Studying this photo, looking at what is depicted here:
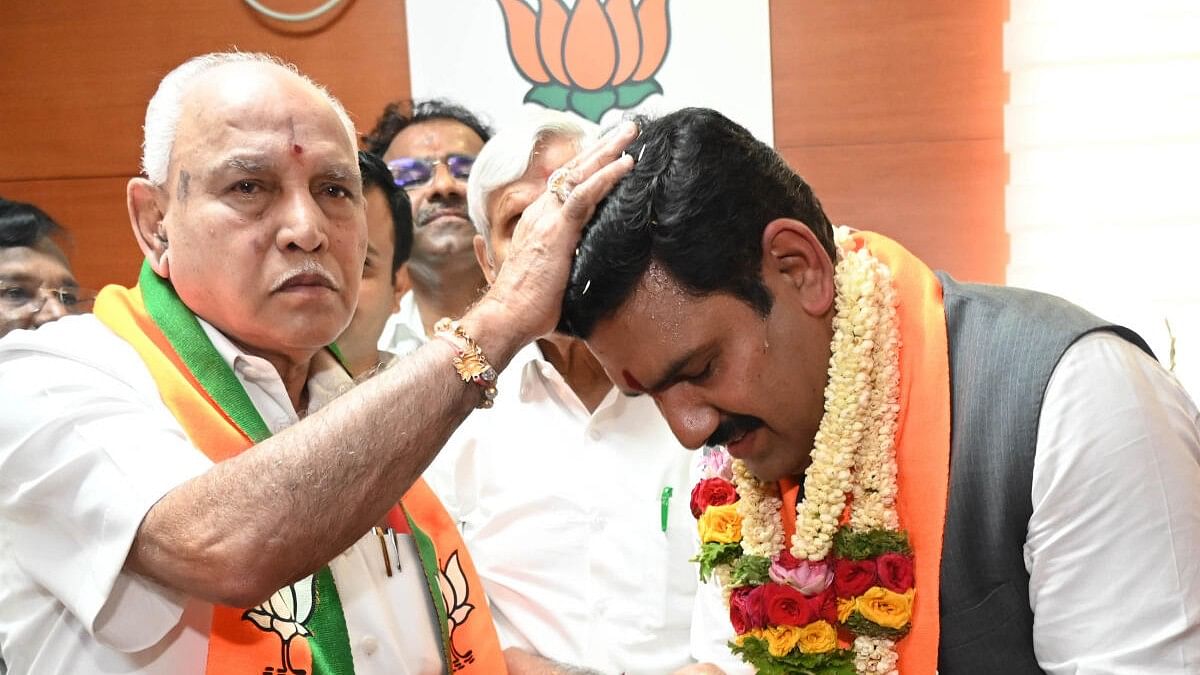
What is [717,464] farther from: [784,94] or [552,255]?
[784,94]

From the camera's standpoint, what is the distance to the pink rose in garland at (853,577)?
1.69 metres

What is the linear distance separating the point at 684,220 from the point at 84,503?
3.02ft

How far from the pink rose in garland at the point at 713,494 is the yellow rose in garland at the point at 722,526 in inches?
0.6

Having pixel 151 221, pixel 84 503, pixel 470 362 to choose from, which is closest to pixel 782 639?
pixel 470 362

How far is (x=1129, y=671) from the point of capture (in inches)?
55.6

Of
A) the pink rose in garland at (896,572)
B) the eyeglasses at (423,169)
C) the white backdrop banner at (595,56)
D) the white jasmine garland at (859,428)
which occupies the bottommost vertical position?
the pink rose in garland at (896,572)

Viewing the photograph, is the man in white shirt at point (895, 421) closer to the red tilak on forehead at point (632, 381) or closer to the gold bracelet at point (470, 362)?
the red tilak on forehead at point (632, 381)

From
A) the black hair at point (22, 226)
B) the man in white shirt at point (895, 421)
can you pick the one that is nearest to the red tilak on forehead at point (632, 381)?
the man in white shirt at point (895, 421)

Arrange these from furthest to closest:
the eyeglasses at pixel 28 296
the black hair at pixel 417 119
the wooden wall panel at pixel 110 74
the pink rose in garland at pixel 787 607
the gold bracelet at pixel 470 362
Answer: the wooden wall panel at pixel 110 74 < the black hair at pixel 417 119 < the eyeglasses at pixel 28 296 < the pink rose in garland at pixel 787 607 < the gold bracelet at pixel 470 362

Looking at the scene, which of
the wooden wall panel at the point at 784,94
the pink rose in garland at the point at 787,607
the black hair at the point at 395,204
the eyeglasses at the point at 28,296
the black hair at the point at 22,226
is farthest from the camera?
the wooden wall panel at the point at 784,94

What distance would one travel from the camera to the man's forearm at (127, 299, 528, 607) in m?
1.42

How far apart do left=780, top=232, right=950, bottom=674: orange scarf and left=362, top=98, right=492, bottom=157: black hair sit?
228 centimetres

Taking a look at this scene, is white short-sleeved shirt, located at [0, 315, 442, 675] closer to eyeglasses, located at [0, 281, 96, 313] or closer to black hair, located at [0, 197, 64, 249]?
eyeglasses, located at [0, 281, 96, 313]

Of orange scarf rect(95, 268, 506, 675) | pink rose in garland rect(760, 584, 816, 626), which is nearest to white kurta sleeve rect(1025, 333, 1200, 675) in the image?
pink rose in garland rect(760, 584, 816, 626)
